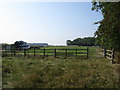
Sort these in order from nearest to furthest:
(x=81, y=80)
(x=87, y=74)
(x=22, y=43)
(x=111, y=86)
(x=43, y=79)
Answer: (x=111, y=86) < (x=81, y=80) < (x=43, y=79) < (x=87, y=74) < (x=22, y=43)

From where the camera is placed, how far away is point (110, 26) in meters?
12.0

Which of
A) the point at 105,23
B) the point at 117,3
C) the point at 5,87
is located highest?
the point at 117,3

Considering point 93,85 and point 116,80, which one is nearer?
point 93,85

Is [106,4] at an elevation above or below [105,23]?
above

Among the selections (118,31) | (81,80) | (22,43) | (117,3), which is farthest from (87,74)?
(22,43)

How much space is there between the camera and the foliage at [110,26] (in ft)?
37.6

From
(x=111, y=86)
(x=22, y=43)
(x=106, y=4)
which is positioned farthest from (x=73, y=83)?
(x=22, y=43)

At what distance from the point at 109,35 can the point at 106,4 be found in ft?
6.34

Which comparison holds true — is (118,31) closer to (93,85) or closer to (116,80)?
(116,80)

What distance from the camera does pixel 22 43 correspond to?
49.1 meters

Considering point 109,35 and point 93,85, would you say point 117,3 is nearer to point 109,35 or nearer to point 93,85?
point 109,35

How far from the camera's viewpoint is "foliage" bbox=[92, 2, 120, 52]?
11.5 meters

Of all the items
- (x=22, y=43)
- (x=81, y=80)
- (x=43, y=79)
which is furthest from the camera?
(x=22, y=43)

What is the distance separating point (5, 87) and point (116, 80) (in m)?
5.03
